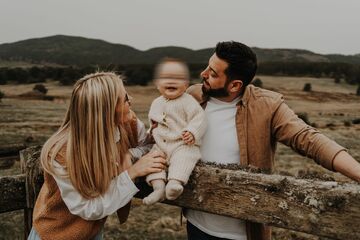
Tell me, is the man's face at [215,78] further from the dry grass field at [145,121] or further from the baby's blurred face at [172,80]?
the dry grass field at [145,121]

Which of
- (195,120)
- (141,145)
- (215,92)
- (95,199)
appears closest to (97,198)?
(95,199)

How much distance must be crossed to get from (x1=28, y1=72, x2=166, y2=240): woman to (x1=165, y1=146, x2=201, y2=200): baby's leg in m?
0.10

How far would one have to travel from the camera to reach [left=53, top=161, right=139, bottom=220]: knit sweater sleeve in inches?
101

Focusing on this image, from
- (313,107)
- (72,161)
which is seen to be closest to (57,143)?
(72,161)

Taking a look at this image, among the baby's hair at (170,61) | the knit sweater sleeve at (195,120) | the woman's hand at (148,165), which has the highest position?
the baby's hair at (170,61)

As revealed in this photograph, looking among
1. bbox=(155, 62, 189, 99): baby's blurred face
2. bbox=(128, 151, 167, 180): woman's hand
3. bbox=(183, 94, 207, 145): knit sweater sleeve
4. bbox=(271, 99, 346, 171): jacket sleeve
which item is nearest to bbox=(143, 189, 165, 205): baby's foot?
bbox=(128, 151, 167, 180): woman's hand

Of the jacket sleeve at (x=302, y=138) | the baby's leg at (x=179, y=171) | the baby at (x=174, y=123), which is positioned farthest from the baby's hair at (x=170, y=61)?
the jacket sleeve at (x=302, y=138)

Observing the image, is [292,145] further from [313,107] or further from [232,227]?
[313,107]

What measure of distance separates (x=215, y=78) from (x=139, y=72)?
53.7m

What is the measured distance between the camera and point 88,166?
2.57 m

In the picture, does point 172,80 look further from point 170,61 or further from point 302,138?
point 302,138

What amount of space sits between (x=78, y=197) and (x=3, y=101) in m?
39.2

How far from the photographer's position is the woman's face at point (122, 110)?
2.72 metres

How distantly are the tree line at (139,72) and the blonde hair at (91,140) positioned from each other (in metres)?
31.3
